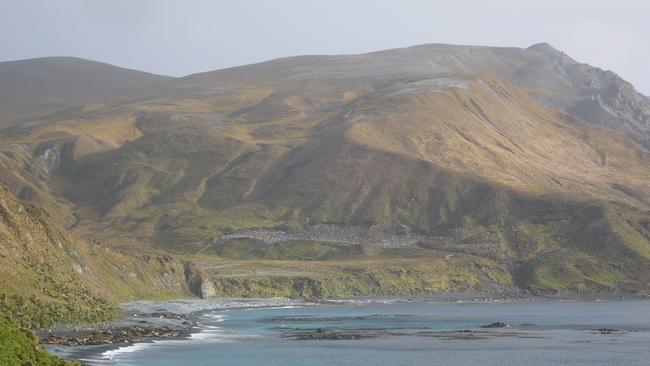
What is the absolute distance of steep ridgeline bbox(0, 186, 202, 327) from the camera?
89.6 m

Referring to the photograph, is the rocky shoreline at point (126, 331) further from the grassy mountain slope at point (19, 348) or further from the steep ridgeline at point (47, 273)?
the grassy mountain slope at point (19, 348)

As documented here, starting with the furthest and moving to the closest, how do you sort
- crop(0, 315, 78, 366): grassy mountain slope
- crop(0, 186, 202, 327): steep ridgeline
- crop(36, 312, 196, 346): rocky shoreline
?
crop(0, 186, 202, 327): steep ridgeline
crop(36, 312, 196, 346): rocky shoreline
crop(0, 315, 78, 366): grassy mountain slope

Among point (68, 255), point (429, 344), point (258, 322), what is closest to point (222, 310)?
point (258, 322)

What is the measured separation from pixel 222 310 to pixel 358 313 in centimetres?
2368

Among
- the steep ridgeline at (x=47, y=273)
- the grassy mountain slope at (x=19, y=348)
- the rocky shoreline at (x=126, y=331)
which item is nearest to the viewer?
the grassy mountain slope at (x=19, y=348)

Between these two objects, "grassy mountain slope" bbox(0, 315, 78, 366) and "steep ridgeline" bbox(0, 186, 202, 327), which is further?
"steep ridgeline" bbox(0, 186, 202, 327)

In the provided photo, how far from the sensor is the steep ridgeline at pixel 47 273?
89.6 metres

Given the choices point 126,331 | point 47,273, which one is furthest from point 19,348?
point 47,273

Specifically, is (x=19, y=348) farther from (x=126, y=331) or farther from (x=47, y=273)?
(x=47, y=273)

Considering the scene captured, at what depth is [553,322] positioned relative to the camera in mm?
143000

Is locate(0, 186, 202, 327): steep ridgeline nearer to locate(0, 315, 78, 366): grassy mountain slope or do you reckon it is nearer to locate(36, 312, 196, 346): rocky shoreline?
locate(36, 312, 196, 346): rocky shoreline

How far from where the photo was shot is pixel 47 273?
100438 mm

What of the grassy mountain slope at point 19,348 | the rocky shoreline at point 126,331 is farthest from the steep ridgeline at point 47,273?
the grassy mountain slope at point 19,348

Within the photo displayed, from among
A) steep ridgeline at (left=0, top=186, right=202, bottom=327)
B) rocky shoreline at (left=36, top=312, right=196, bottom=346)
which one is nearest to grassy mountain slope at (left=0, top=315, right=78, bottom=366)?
steep ridgeline at (left=0, top=186, right=202, bottom=327)
